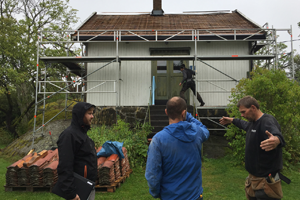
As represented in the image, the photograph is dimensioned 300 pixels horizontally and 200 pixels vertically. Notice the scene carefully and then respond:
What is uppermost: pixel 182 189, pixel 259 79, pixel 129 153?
pixel 259 79

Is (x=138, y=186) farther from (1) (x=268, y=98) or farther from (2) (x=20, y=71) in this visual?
(2) (x=20, y=71)

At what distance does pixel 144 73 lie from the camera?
11.5 meters

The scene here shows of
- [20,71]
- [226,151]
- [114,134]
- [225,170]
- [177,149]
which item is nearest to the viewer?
[177,149]

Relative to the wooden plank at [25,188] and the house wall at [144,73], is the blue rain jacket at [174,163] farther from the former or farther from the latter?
the house wall at [144,73]

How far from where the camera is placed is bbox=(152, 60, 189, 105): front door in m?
→ 11.5

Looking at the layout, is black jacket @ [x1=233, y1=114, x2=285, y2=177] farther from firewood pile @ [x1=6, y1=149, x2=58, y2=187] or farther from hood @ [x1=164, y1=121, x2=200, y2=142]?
firewood pile @ [x1=6, y1=149, x2=58, y2=187]

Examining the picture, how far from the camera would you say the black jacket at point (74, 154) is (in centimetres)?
251

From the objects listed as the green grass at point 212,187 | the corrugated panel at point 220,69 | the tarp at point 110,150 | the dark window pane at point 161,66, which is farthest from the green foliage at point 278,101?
the dark window pane at point 161,66

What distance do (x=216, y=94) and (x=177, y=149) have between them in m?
9.47

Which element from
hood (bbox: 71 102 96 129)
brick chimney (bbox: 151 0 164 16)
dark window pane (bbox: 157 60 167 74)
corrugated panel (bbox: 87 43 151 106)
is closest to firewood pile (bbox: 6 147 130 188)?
hood (bbox: 71 102 96 129)

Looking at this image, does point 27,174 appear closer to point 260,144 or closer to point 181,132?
point 181,132

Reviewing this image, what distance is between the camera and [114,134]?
8469mm

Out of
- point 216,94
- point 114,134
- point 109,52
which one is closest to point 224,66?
point 216,94

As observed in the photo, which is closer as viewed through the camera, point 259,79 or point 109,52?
point 259,79
